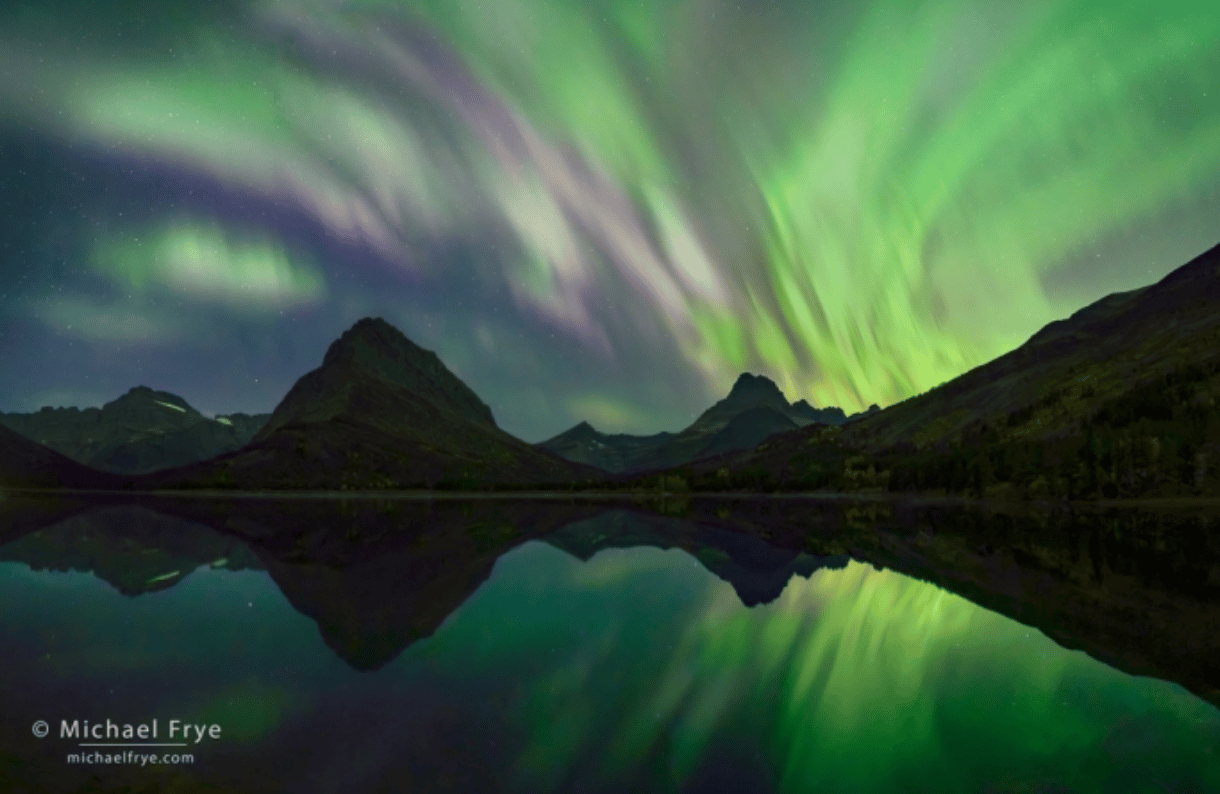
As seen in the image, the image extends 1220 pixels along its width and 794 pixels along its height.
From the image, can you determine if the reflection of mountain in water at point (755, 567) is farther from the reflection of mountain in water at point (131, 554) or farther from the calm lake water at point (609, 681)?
the calm lake water at point (609, 681)

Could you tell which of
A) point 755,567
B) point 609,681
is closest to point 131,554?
point 755,567

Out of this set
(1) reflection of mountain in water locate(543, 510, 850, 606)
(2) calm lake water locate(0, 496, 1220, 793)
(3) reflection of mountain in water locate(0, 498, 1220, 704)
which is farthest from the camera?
(1) reflection of mountain in water locate(543, 510, 850, 606)

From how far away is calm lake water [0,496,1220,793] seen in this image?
43.0 feet

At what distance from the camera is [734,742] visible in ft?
47.5

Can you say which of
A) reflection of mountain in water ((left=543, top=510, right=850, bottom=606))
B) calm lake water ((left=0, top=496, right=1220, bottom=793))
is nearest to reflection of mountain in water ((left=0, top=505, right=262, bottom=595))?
calm lake water ((left=0, top=496, right=1220, bottom=793))

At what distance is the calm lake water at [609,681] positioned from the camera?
43.0 ft

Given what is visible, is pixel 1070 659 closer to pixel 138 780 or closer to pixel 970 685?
pixel 970 685

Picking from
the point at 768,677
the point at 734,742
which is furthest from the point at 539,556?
the point at 734,742

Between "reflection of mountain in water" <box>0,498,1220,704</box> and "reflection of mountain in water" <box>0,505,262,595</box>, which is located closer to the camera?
"reflection of mountain in water" <box>0,498,1220,704</box>

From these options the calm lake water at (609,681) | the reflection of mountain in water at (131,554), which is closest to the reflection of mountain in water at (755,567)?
the reflection of mountain in water at (131,554)

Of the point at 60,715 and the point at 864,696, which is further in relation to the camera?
the point at 864,696

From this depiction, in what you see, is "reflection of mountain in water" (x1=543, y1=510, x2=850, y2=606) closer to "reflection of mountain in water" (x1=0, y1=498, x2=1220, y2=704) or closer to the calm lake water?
"reflection of mountain in water" (x1=0, y1=498, x2=1220, y2=704)

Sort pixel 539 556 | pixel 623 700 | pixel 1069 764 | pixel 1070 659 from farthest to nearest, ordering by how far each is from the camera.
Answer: pixel 539 556 → pixel 1070 659 → pixel 623 700 → pixel 1069 764

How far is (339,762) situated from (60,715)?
7977 mm
